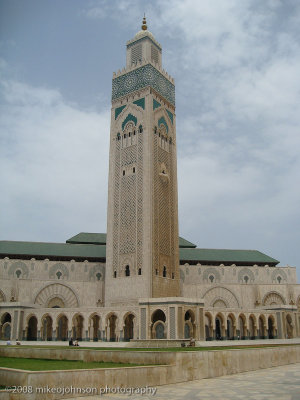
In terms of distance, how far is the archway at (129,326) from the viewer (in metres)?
28.6

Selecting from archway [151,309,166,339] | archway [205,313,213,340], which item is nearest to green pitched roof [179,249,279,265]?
archway [205,313,213,340]

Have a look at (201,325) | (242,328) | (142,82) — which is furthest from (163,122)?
(242,328)

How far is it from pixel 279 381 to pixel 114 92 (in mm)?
30462

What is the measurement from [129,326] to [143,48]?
22406 millimetres

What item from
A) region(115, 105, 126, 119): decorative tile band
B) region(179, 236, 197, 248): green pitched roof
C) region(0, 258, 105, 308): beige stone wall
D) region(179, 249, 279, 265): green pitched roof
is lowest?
region(0, 258, 105, 308): beige stone wall

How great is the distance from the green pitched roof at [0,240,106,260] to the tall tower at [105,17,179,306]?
19.7 ft

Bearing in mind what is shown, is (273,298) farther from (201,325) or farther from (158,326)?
(158,326)

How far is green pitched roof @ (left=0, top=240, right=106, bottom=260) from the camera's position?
3662cm

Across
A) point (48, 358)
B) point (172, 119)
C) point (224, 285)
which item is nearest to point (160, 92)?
point (172, 119)

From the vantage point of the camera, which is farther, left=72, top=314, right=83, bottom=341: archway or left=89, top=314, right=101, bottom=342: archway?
left=72, top=314, right=83, bottom=341: archway

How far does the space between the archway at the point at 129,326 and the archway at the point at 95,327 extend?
6.46 feet

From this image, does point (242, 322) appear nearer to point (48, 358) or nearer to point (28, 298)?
point (28, 298)

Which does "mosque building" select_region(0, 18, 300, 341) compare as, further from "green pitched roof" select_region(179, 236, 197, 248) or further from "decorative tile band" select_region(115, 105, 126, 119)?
→ "green pitched roof" select_region(179, 236, 197, 248)

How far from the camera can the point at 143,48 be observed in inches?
1399
